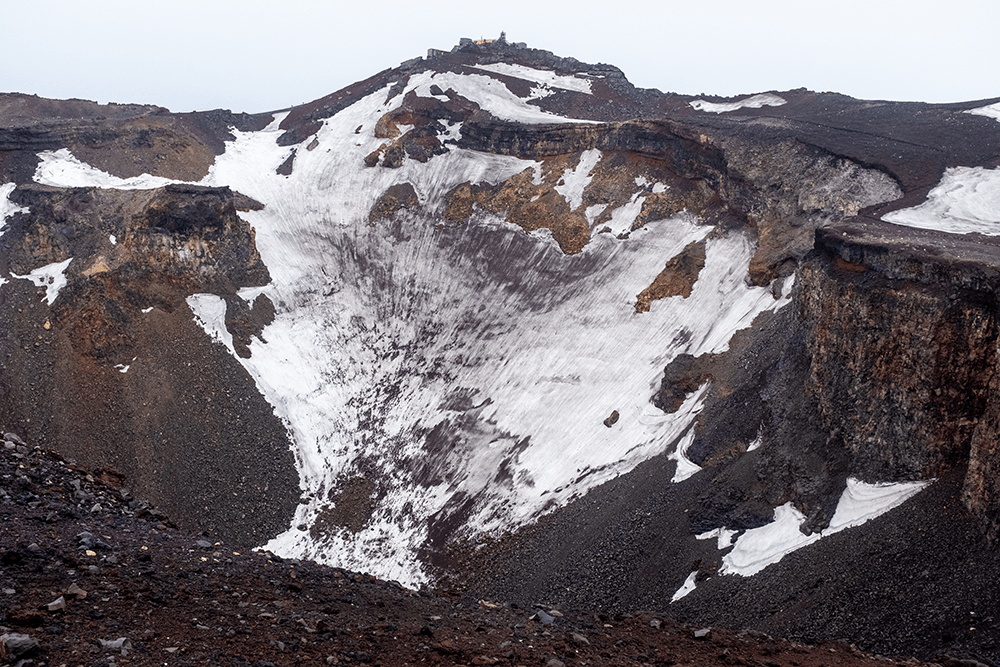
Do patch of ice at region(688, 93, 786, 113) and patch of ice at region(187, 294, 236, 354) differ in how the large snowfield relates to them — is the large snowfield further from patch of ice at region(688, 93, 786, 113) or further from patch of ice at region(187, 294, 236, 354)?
patch of ice at region(688, 93, 786, 113)

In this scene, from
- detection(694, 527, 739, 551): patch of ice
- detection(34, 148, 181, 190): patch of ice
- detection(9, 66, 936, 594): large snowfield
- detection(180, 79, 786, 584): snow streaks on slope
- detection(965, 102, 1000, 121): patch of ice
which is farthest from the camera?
detection(34, 148, 181, 190): patch of ice

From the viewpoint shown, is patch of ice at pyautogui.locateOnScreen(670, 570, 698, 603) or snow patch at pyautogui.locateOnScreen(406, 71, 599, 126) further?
snow patch at pyautogui.locateOnScreen(406, 71, 599, 126)

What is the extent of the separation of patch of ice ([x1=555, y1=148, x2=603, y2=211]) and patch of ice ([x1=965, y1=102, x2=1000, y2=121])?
69.4ft

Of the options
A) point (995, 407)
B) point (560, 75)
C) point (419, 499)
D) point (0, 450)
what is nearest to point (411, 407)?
point (419, 499)

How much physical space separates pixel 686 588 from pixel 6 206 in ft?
136

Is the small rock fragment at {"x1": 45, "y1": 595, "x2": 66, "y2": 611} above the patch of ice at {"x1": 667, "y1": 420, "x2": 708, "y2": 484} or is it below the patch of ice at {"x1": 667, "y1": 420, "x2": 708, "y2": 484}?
above

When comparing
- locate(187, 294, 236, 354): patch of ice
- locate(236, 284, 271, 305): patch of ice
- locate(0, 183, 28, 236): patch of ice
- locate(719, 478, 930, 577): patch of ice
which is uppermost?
locate(0, 183, 28, 236): patch of ice

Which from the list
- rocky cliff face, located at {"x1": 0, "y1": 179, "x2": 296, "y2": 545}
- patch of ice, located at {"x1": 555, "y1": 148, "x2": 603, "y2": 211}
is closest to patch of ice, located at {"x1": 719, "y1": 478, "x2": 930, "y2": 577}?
rocky cliff face, located at {"x1": 0, "y1": 179, "x2": 296, "y2": 545}

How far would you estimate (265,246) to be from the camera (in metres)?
44.8

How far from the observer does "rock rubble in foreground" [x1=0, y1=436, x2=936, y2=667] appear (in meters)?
9.73

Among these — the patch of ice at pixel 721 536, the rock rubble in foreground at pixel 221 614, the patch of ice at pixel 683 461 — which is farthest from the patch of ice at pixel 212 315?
the patch of ice at pixel 721 536

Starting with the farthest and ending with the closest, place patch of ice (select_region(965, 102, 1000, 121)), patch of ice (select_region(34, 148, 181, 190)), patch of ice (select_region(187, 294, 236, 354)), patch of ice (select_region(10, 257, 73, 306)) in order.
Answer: patch of ice (select_region(34, 148, 181, 190)) < patch of ice (select_region(187, 294, 236, 354)) < patch of ice (select_region(965, 102, 1000, 121)) < patch of ice (select_region(10, 257, 73, 306))

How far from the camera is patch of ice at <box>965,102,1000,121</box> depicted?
36.6 m

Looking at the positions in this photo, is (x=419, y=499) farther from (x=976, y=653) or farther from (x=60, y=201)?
(x=60, y=201)
